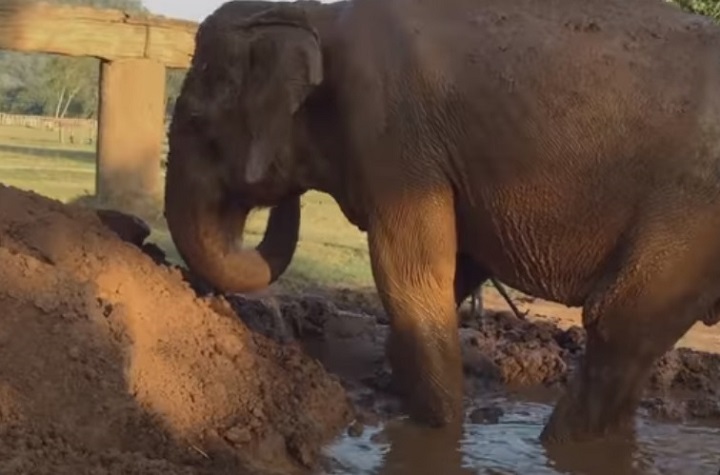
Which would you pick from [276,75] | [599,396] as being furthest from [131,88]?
[599,396]

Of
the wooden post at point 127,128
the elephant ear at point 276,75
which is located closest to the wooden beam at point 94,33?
the wooden post at point 127,128

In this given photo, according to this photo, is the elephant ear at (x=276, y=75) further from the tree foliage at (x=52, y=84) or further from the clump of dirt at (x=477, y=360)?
the tree foliage at (x=52, y=84)

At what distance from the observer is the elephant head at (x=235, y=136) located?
7379 millimetres

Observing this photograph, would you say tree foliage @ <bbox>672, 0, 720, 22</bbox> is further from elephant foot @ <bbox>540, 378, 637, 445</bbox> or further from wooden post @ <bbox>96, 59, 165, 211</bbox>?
elephant foot @ <bbox>540, 378, 637, 445</bbox>

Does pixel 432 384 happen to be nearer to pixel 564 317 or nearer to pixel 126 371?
pixel 126 371

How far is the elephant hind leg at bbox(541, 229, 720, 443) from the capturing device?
22.0ft

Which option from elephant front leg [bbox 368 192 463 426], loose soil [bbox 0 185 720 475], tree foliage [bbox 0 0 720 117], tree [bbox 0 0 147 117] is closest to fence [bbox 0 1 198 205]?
loose soil [bbox 0 185 720 475]

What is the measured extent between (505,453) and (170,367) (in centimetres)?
184

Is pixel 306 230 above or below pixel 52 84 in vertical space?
below

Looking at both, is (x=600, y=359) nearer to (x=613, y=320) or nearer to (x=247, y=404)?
(x=613, y=320)

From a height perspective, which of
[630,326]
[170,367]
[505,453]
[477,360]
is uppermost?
[630,326]

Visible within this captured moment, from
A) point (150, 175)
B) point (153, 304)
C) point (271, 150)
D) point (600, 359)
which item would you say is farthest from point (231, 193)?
point (150, 175)

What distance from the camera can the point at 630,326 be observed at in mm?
6836

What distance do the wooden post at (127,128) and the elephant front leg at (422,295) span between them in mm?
5749
